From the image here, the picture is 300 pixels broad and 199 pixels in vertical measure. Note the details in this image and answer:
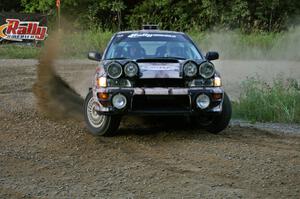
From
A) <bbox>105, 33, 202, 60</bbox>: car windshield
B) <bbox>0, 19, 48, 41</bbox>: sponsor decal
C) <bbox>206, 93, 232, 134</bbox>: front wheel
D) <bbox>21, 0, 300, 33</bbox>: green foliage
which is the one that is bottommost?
<bbox>206, 93, 232, 134</bbox>: front wheel

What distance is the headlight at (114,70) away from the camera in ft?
29.3

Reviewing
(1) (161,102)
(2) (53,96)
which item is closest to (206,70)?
(1) (161,102)

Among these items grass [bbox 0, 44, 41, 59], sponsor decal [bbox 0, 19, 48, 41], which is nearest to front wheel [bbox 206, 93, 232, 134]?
grass [bbox 0, 44, 41, 59]

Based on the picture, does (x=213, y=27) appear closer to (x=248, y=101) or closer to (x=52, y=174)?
(x=248, y=101)

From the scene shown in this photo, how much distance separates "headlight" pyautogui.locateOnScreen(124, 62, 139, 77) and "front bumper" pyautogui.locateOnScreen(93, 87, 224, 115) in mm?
223

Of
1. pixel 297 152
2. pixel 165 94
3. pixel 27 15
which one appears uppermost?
pixel 27 15

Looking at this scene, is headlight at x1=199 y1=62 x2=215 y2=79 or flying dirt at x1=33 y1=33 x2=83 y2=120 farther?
flying dirt at x1=33 y1=33 x2=83 y2=120

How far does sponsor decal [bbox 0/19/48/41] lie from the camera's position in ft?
107

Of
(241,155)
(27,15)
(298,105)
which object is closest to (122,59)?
(241,155)

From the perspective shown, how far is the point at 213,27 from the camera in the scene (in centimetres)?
4112

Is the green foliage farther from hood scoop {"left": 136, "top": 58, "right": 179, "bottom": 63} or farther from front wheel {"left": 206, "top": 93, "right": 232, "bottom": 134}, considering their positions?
hood scoop {"left": 136, "top": 58, "right": 179, "bottom": 63}

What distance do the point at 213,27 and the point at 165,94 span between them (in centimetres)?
3280

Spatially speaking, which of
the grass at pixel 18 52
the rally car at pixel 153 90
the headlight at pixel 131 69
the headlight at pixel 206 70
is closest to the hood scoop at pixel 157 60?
the rally car at pixel 153 90

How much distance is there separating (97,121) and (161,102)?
3.63ft
